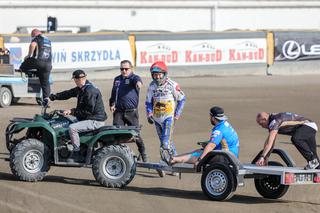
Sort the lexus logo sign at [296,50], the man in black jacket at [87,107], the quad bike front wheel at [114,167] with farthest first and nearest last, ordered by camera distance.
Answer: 1. the lexus logo sign at [296,50]
2. the man in black jacket at [87,107]
3. the quad bike front wheel at [114,167]

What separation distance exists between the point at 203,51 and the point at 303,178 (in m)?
20.5

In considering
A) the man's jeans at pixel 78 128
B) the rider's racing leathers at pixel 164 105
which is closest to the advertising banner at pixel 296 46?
the rider's racing leathers at pixel 164 105

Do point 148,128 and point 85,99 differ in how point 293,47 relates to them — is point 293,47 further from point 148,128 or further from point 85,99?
point 85,99

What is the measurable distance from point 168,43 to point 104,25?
1837cm

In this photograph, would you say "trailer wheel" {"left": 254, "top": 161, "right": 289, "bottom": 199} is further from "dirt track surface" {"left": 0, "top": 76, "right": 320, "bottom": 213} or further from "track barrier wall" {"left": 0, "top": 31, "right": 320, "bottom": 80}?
"track barrier wall" {"left": 0, "top": 31, "right": 320, "bottom": 80}

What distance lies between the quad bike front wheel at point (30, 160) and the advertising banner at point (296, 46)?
20.9 metres

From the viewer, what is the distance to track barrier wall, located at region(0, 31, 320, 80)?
29.0 m

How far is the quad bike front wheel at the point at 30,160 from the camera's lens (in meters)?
12.5

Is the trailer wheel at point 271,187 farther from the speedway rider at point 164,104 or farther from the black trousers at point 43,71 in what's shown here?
the black trousers at point 43,71

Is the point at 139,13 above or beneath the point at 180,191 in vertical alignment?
above

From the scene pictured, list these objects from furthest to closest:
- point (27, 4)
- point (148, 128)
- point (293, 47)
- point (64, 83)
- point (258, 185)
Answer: point (27, 4)
point (293, 47)
point (64, 83)
point (148, 128)
point (258, 185)

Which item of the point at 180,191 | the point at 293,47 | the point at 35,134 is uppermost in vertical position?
the point at 293,47

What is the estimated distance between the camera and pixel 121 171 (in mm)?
12305

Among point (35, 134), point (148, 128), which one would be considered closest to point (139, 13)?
point (148, 128)
